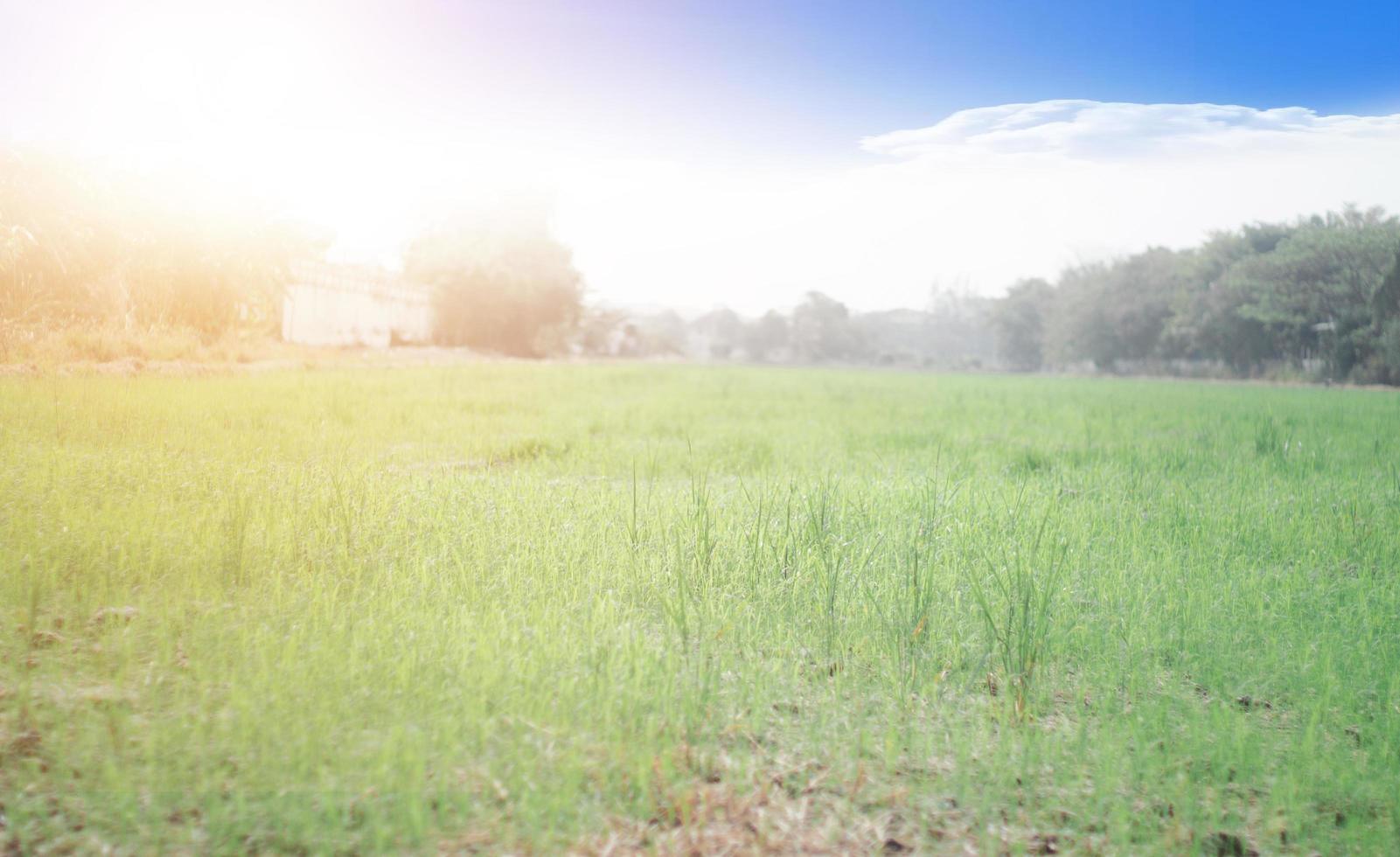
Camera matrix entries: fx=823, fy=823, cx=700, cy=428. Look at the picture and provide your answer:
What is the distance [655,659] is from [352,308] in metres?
15.8

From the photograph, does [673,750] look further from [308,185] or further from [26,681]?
[308,185]

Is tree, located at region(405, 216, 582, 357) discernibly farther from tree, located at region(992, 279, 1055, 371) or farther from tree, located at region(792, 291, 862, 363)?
tree, located at region(992, 279, 1055, 371)

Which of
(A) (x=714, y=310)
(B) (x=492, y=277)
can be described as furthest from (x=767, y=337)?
(B) (x=492, y=277)

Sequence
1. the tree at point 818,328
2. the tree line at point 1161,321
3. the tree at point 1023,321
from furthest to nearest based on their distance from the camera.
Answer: the tree at point 1023,321
the tree at point 818,328
the tree line at point 1161,321

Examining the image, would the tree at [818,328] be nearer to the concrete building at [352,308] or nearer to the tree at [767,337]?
the tree at [767,337]

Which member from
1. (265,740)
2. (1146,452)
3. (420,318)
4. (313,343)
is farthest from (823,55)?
(420,318)

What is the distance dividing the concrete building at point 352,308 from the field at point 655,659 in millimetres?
9791

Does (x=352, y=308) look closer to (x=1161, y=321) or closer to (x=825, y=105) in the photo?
(x=825, y=105)

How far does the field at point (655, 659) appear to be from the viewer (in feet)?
5.32

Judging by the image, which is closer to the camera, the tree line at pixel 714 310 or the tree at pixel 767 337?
the tree line at pixel 714 310

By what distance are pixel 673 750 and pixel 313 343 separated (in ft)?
45.3

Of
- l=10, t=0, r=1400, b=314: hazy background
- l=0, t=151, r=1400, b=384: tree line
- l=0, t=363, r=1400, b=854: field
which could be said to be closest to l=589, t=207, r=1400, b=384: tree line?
l=0, t=151, r=1400, b=384: tree line

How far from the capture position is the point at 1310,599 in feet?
9.75

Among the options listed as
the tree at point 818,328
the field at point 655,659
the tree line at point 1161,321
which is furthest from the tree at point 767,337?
the field at point 655,659
